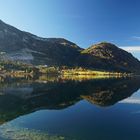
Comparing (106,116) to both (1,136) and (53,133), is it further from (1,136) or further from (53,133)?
(1,136)

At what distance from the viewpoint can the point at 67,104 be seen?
3516 inches

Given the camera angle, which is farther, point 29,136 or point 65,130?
point 65,130

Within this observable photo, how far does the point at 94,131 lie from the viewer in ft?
171

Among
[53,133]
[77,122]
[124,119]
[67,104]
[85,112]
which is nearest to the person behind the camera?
[53,133]

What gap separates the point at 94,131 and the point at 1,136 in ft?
50.1

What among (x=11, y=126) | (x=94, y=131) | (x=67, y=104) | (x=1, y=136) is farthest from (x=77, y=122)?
(x=67, y=104)

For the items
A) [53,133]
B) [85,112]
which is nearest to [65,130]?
[53,133]

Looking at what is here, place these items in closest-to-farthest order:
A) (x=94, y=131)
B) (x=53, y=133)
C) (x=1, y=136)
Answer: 1. (x=1, y=136)
2. (x=53, y=133)
3. (x=94, y=131)

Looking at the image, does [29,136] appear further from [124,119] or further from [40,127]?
[124,119]

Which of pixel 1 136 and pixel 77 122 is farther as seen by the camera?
pixel 77 122

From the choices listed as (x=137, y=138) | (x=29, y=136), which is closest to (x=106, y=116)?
(x=137, y=138)

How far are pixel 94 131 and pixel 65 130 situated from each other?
15.6 feet

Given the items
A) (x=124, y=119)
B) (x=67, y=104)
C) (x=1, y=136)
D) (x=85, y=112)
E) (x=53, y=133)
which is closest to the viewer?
(x=1, y=136)

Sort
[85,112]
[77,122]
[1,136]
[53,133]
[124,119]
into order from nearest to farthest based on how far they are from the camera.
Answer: [1,136] < [53,133] < [77,122] < [124,119] < [85,112]
